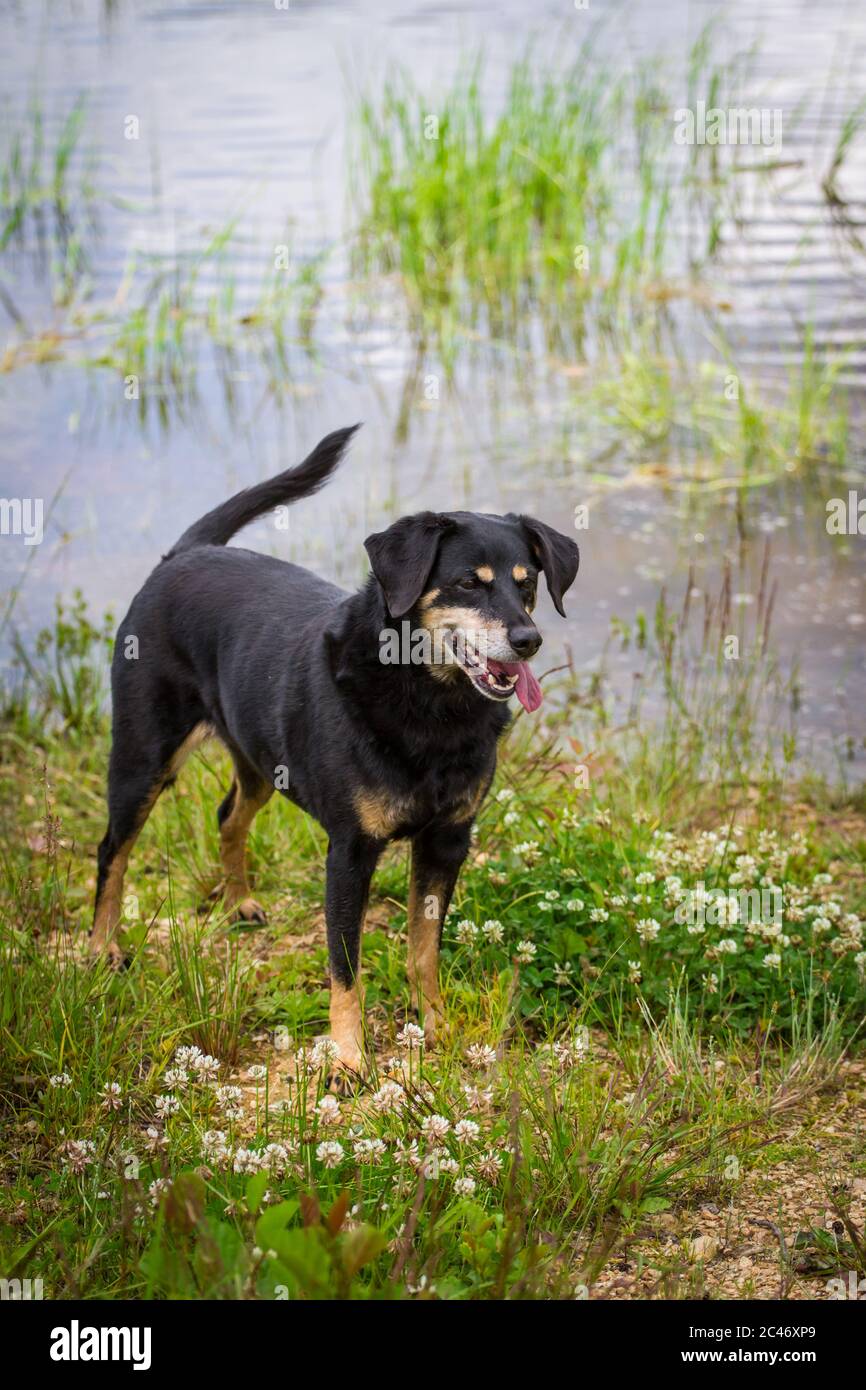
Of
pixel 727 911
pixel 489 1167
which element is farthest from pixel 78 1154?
pixel 727 911

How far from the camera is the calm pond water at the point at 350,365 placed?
740cm

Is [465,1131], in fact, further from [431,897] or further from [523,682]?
[523,682]

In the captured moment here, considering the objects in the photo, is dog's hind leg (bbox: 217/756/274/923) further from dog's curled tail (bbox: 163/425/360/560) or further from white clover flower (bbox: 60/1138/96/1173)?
white clover flower (bbox: 60/1138/96/1173)

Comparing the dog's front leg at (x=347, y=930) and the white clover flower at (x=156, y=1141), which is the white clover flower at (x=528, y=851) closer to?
the dog's front leg at (x=347, y=930)

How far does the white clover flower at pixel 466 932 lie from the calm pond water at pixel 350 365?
8.46ft

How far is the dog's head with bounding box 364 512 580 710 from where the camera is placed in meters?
3.62

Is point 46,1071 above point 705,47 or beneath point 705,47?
beneath

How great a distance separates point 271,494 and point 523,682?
1.27 m

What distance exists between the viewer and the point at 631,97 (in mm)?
11695

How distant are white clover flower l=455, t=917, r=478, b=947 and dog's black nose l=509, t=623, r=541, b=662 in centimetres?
93

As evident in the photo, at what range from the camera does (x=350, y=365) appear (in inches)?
366
